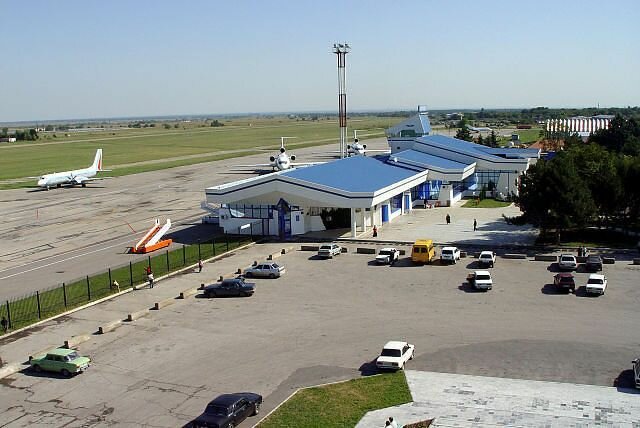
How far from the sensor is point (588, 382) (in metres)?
26.0

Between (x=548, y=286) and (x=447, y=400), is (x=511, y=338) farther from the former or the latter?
(x=548, y=286)

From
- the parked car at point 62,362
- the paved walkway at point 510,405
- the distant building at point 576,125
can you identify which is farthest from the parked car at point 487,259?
the distant building at point 576,125

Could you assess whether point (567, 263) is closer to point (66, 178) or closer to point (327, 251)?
point (327, 251)

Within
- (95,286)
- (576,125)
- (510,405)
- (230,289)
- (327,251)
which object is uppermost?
(576,125)

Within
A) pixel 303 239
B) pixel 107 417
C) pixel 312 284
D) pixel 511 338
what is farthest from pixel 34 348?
pixel 303 239

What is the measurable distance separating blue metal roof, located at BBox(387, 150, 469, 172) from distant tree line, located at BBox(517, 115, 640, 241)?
853 inches

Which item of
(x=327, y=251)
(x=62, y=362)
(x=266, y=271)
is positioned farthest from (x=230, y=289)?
(x=62, y=362)

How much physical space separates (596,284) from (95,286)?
30.6m

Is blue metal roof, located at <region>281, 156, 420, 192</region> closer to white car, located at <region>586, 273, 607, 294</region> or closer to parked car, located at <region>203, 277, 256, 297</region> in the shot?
parked car, located at <region>203, 277, 256, 297</region>

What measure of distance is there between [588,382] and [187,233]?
142ft

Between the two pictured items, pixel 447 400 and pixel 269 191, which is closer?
pixel 447 400

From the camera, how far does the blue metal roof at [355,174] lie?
59.2 m

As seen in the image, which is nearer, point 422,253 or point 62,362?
point 62,362

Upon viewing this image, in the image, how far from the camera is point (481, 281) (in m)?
39.4
